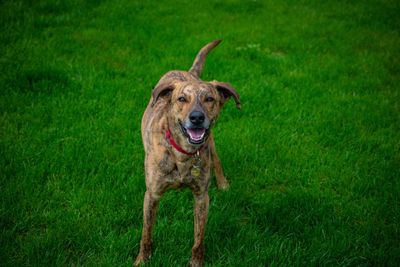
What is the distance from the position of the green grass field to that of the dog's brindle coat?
34 cm

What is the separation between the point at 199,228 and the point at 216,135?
193 centimetres

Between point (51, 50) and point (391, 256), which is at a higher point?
point (51, 50)

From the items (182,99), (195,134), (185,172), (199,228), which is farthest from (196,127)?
(199,228)

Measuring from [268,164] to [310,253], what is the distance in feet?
4.46

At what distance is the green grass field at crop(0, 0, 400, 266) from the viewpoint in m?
3.48

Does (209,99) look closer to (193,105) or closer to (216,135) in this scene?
(193,105)

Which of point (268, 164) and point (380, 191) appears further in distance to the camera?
point (268, 164)

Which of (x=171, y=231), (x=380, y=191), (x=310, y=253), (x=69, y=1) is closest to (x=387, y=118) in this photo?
(x=380, y=191)

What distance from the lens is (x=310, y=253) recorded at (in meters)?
3.43

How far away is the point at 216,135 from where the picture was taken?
16.4ft

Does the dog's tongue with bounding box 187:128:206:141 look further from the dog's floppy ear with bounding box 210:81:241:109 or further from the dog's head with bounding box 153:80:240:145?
the dog's floppy ear with bounding box 210:81:241:109

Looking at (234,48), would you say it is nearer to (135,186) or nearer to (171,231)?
(135,186)

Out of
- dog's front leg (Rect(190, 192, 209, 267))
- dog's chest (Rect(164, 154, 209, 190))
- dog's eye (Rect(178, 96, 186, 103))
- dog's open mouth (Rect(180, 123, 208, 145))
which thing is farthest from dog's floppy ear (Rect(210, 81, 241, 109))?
dog's front leg (Rect(190, 192, 209, 267))

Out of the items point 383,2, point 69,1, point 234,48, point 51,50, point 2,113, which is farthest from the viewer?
point 383,2
